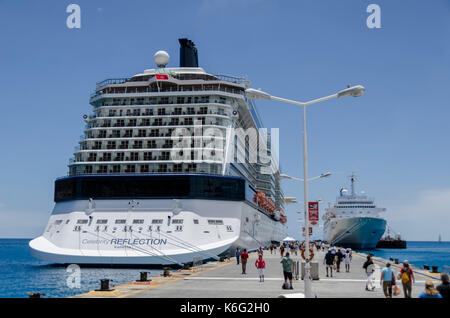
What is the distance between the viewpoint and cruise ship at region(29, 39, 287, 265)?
117 feet

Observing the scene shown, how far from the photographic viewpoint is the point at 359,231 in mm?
A: 94875

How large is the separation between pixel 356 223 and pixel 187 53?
5722 cm

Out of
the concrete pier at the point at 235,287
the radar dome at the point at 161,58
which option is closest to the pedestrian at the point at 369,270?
the concrete pier at the point at 235,287

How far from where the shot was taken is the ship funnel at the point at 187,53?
56.9 meters

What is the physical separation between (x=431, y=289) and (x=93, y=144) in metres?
37.9

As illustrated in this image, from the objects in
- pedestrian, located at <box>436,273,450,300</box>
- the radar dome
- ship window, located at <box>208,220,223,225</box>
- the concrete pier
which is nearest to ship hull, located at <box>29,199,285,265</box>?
ship window, located at <box>208,220,223,225</box>

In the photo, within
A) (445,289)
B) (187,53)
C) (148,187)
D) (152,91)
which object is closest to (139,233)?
(148,187)

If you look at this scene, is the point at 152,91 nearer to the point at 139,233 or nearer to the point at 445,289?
the point at 139,233

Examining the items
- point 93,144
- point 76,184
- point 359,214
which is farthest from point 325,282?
point 359,214

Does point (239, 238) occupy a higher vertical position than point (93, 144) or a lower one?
lower

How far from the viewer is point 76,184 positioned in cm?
3919

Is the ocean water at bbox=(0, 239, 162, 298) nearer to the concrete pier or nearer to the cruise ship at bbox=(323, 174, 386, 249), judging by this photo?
the concrete pier

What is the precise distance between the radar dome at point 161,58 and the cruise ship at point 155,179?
0.37 feet
